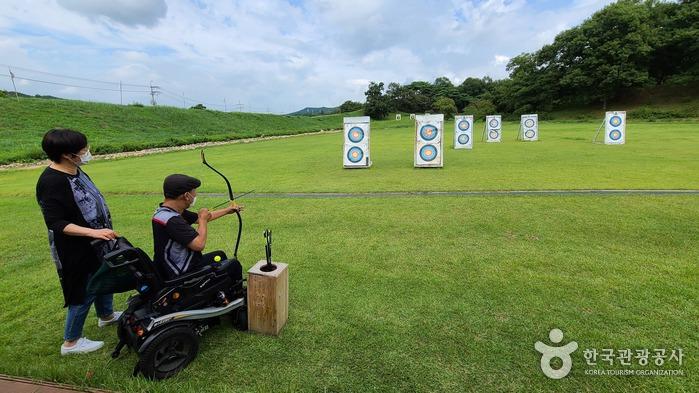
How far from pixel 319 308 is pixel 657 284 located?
9.16 feet

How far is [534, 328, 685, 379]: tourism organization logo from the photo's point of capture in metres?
1.98

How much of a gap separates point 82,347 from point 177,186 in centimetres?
124

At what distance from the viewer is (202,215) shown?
2.13 metres

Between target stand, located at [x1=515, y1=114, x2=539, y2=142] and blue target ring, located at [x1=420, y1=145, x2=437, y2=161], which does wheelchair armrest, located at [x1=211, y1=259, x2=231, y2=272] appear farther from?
target stand, located at [x1=515, y1=114, x2=539, y2=142]

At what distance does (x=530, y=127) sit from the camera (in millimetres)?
18344

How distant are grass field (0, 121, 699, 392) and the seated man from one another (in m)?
0.58

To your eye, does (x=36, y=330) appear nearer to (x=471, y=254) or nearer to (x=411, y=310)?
(x=411, y=310)

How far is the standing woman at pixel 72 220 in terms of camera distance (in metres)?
1.99

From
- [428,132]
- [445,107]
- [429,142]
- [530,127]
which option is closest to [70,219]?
[429,142]

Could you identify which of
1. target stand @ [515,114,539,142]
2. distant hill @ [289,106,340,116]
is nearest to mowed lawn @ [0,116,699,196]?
target stand @ [515,114,539,142]

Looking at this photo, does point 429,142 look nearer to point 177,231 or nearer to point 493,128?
point 177,231

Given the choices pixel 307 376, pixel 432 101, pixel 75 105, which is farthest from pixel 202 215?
pixel 432 101

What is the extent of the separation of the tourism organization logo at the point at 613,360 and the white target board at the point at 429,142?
7968 millimetres

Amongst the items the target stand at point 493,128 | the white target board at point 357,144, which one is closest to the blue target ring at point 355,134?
the white target board at point 357,144
